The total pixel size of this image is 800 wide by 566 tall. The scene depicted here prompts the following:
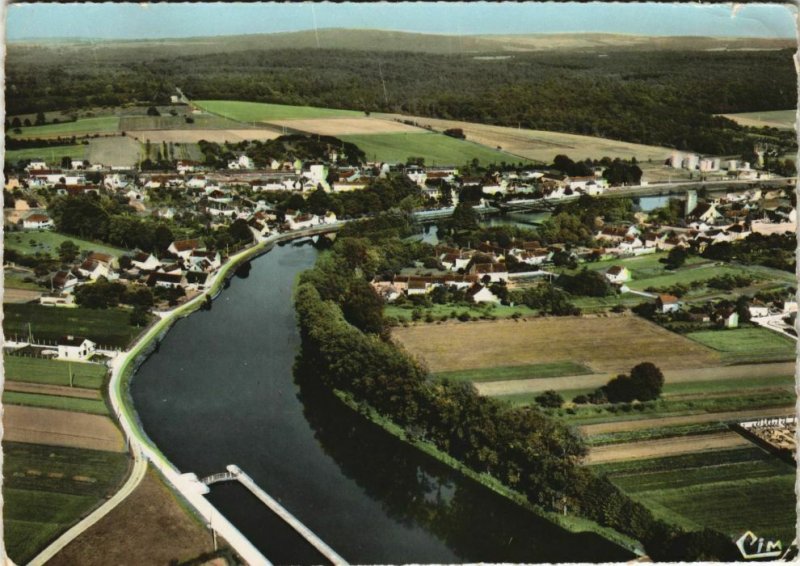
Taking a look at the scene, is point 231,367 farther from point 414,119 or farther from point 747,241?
point 747,241

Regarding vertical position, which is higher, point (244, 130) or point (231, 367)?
point (244, 130)

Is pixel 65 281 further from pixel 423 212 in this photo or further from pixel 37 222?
pixel 423 212

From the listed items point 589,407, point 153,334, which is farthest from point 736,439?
point 153,334

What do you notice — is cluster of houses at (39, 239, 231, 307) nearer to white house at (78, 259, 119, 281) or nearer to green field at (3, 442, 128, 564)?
white house at (78, 259, 119, 281)

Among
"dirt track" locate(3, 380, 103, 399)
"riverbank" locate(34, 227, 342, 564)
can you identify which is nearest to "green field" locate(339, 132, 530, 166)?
"riverbank" locate(34, 227, 342, 564)

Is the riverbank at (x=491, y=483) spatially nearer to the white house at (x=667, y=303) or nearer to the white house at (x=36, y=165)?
the white house at (x=667, y=303)

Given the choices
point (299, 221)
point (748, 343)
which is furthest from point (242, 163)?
point (748, 343)

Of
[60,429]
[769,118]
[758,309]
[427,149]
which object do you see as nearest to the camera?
[60,429]
